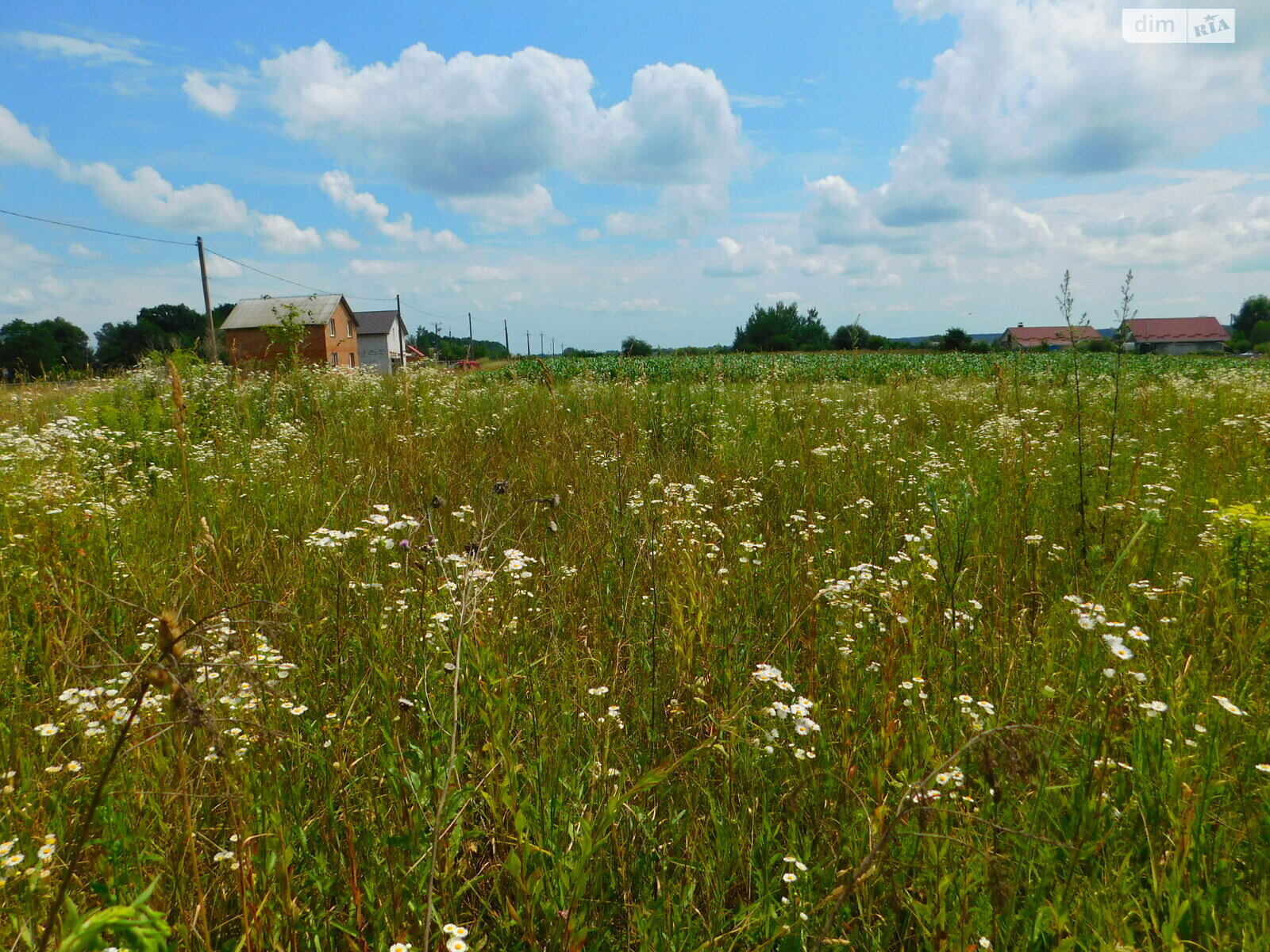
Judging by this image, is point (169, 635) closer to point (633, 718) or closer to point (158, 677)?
point (158, 677)

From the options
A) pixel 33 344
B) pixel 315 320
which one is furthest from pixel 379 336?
pixel 33 344

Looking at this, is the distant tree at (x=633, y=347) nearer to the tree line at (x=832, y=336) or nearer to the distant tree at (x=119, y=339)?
the tree line at (x=832, y=336)

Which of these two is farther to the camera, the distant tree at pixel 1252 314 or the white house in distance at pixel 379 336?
the distant tree at pixel 1252 314

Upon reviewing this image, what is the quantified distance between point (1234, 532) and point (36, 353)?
67761mm

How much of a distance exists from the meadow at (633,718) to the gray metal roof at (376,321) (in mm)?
64251

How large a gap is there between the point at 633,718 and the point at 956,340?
5015cm

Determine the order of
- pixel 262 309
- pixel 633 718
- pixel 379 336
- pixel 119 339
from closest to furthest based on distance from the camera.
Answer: pixel 633 718, pixel 262 309, pixel 379 336, pixel 119 339

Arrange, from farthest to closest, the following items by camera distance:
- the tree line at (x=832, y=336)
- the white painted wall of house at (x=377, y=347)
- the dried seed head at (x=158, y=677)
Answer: the white painted wall of house at (x=377, y=347)
the tree line at (x=832, y=336)
the dried seed head at (x=158, y=677)

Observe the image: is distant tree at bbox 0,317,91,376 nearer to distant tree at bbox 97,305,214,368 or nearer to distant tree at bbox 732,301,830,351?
distant tree at bbox 97,305,214,368

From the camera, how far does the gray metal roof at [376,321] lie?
63.8 meters

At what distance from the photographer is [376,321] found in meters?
64.6

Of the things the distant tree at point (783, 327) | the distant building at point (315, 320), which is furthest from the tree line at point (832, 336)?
the distant building at point (315, 320)

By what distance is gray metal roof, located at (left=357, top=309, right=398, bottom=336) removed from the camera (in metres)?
63.8

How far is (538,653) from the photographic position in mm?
2486
